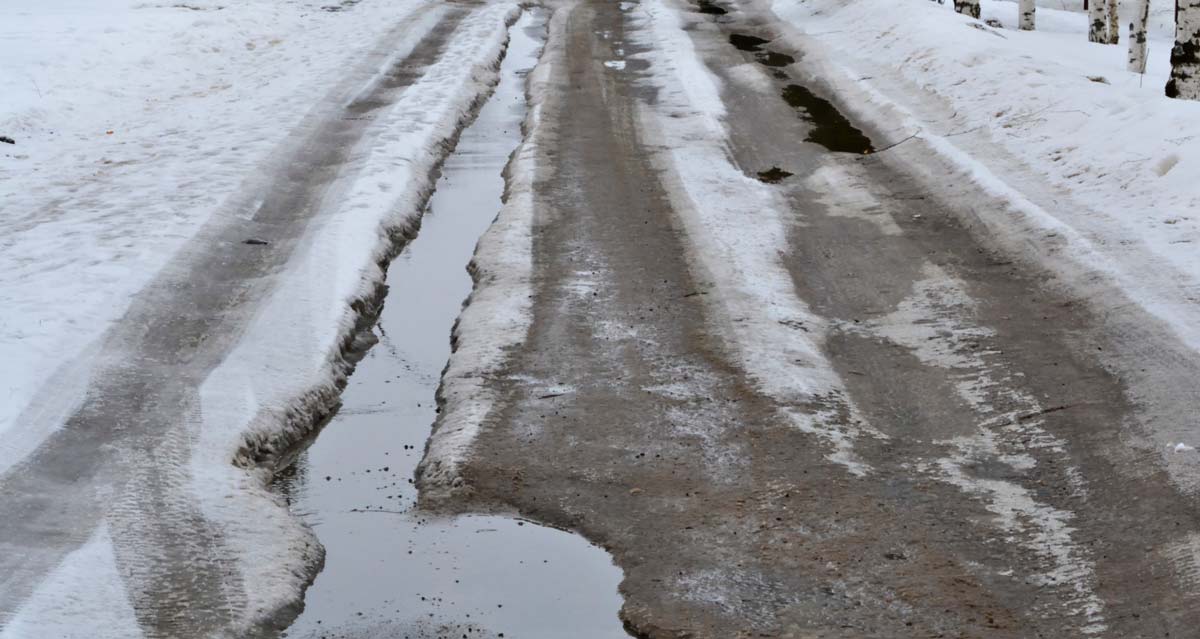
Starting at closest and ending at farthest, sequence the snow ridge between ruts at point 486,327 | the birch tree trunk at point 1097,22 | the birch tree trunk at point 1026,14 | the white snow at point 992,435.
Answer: the white snow at point 992,435 → the snow ridge between ruts at point 486,327 → the birch tree trunk at point 1097,22 → the birch tree trunk at point 1026,14

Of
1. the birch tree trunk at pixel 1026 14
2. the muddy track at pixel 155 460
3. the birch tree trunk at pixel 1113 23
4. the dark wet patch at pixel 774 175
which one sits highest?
the muddy track at pixel 155 460

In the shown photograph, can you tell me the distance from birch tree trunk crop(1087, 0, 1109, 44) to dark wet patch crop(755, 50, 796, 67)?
6.41 m

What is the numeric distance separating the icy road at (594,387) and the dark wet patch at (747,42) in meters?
Answer: 5.48

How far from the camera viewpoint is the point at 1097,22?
21.0 m

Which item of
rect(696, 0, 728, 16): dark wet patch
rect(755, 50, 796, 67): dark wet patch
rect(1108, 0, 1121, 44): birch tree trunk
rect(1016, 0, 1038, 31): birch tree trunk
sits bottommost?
rect(1108, 0, 1121, 44): birch tree trunk

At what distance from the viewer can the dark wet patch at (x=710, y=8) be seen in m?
22.8

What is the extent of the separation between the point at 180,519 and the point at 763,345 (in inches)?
133

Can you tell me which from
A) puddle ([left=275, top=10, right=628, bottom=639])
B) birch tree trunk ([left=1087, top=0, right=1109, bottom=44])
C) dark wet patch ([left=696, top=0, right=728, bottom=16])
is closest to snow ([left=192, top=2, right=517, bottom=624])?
puddle ([left=275, top=10, right=628, bottom=639])

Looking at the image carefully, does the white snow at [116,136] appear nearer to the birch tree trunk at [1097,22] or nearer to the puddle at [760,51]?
the puddle at [760,51]

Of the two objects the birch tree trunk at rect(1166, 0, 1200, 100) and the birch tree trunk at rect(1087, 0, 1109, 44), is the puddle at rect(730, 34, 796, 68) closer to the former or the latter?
the birch tree trunk at rect(1166, 0, 1200, 100)

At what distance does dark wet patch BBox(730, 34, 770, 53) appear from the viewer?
729 inches

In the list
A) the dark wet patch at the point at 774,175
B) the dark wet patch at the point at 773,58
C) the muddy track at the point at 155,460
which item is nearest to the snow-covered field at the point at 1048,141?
the dark wet patch at the point at 773,58

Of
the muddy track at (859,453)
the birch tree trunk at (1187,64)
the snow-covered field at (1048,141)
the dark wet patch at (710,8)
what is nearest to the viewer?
the muddy track at (859,453)

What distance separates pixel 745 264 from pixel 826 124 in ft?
16.8
